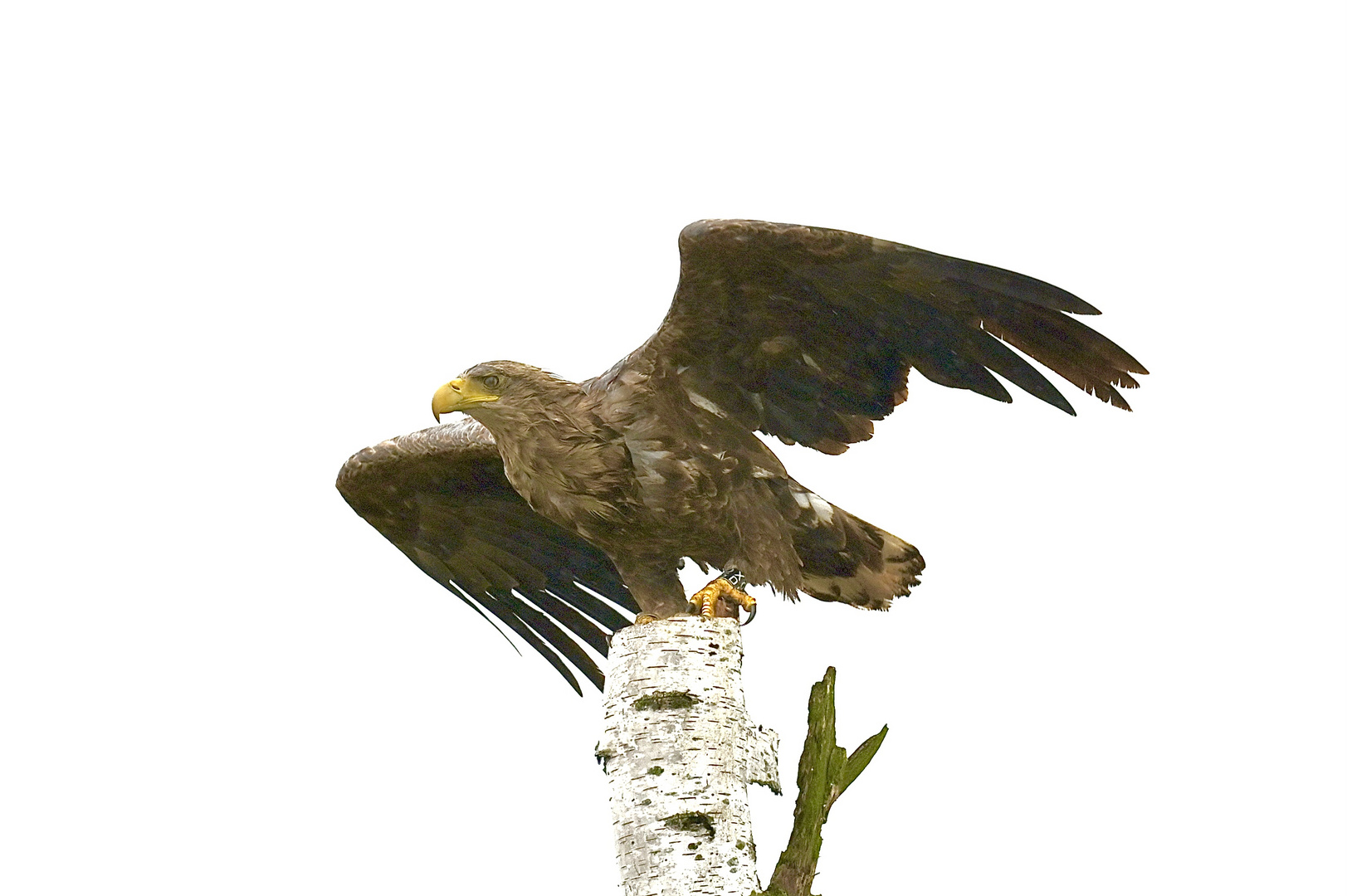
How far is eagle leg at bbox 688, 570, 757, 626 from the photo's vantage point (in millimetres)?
6176

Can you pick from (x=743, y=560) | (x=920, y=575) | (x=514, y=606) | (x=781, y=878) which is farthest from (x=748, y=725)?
(x=514, y=606)

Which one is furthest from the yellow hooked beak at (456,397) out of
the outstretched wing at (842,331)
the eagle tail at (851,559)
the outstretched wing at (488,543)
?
the eagle tail at (851,559)

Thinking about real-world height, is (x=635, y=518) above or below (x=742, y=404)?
below

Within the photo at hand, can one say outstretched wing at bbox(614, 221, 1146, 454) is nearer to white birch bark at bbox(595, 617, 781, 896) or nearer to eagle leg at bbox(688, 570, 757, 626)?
eagle leg at bbox(688, 570, 757, 626)

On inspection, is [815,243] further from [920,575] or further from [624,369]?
[920,575]

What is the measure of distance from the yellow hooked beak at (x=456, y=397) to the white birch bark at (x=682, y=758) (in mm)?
1126

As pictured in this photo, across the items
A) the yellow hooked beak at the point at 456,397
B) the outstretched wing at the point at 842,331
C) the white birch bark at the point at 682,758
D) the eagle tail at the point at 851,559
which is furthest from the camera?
the eagle tail at the point at 851,559

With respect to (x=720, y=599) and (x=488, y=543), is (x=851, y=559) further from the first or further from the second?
(x=488, y=543)

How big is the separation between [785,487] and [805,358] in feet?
1.74

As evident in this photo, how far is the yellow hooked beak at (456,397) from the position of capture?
5.99m

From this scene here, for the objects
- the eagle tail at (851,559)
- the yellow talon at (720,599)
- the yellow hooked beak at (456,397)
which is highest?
the yellow hooked beak at (456,397)

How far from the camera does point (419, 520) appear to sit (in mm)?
7457

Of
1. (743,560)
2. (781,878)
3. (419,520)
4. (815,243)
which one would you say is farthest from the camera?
(419,520)

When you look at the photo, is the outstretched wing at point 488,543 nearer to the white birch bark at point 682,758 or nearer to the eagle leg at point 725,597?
the eagle leg at point 725,597
